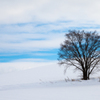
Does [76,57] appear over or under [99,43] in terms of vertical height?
under

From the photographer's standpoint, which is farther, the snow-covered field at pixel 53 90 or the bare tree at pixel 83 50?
the bare tree at pixel 83 50

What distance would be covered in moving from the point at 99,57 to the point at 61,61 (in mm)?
5467

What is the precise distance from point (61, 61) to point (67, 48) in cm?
213

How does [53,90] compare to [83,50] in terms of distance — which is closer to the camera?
[53,90]

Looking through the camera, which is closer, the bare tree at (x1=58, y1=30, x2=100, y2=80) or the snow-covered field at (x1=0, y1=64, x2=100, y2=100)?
the snow-covered field at (x1=0, y1=64, x2=100, y2=100)

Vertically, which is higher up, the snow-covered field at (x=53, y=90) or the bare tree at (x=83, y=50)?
the bare tree at (x=83, y=50)

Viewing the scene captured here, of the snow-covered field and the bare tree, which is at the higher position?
the bare tree

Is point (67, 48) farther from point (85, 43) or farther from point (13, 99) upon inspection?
point (13, 99)

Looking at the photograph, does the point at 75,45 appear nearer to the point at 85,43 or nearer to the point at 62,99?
the point at 85,43

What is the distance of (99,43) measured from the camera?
85.2 ft

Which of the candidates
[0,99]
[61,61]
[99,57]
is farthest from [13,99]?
[99,57]

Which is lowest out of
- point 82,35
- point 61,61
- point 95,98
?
point 95,98

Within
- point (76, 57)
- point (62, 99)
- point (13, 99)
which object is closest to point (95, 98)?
point (62, 99)

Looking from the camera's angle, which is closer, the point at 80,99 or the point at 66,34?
the point at 80,99
